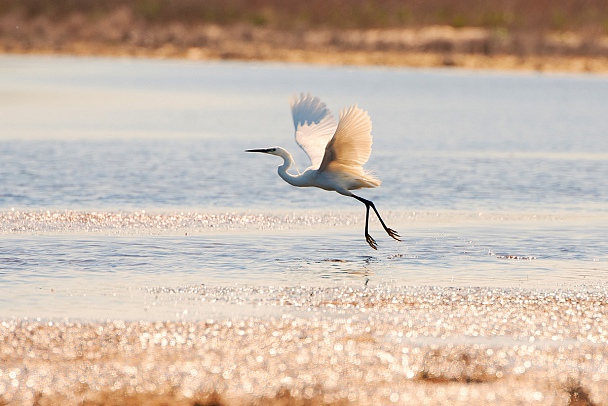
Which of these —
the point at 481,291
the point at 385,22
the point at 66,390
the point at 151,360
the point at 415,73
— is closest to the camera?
the point at 66,390

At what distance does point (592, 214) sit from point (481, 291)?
4743 millimetres

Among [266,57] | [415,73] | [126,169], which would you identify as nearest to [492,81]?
[415,73]

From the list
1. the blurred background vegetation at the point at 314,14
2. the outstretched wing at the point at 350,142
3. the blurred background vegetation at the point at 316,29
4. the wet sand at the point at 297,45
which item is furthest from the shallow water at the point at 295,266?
the blurred background vegetation at the point at 314,14

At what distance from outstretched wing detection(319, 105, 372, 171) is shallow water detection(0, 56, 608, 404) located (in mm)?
779

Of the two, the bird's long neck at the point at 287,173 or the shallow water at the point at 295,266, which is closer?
the shallow water at the point at 295,266

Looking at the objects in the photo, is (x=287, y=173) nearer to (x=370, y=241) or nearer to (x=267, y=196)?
(x=370, y=241)

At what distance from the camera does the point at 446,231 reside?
38.1 ft

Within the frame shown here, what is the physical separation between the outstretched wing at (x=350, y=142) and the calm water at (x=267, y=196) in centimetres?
78

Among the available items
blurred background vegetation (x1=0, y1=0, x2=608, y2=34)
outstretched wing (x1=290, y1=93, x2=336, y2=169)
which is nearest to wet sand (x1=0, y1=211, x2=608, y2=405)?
outstretched wing (x1=290, y1=93, x2=336, y2=169)

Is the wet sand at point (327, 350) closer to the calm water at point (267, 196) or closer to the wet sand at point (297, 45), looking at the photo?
the calm water at point (267, 196)

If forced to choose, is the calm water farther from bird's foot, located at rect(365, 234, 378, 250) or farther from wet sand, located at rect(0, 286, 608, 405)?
wet sand, located at rect(0, 286, 608, 405)

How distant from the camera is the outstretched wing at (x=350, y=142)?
10.1 meters

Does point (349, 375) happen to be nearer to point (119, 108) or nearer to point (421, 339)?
point (421, 339)

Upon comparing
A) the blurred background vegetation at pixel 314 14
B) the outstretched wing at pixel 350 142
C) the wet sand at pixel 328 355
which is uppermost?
the blurred background vegetation at pixel 314 14
